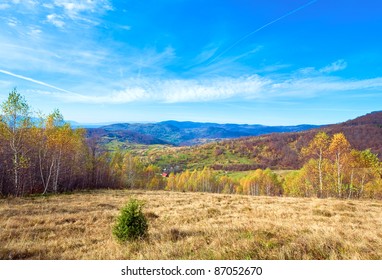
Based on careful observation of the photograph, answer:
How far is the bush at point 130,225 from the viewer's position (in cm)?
941

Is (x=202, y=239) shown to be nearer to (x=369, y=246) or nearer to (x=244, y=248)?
(x=244, y=248)

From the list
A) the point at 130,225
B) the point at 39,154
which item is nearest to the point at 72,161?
the point at 39,154

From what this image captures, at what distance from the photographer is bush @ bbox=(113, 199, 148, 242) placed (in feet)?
30.9

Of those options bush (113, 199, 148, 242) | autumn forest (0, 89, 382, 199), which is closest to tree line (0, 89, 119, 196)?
autumn forest (0, 89, 382, 199)

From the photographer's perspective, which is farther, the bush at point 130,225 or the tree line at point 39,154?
the tree line at point 39,154

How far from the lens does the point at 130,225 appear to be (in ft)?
31.9

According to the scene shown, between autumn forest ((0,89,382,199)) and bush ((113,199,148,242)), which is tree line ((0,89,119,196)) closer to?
autumn forest ((0,89,382,199))

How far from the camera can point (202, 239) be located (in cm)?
893

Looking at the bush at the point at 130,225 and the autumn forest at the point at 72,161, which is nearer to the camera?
the bush at the point at 130,225

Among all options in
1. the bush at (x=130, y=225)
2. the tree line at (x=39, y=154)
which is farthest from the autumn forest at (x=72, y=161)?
the bush at (x=130, y=225)

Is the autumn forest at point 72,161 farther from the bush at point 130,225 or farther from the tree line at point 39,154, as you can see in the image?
the bush at point 130,225

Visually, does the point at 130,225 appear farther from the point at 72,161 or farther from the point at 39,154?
the point at 72,161

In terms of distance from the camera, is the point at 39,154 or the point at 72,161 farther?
the point at 72,161
